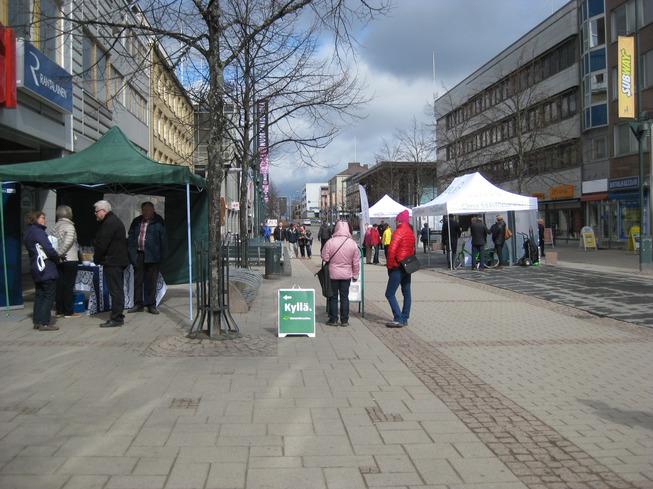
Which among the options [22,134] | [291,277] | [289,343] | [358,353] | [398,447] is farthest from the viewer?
[291,277]

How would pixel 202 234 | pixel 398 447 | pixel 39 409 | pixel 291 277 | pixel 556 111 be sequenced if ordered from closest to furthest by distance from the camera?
1. pixel 398 447
2. pixel 39 409
3. pixel 202 234
4. pixel 291 277
5. pixel 556 111

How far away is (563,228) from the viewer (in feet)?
147

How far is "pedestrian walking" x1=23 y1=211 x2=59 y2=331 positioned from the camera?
28.6 feet

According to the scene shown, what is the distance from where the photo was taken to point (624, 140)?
35688 mm

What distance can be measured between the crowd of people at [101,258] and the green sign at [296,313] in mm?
2440

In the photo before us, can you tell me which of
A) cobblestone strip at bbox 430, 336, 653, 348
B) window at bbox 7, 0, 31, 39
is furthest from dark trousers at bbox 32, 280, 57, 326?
window at bbox 7, 0, 31, 39

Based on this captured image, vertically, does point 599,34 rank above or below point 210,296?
above

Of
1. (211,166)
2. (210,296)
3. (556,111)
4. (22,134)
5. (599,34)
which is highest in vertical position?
(599,34)

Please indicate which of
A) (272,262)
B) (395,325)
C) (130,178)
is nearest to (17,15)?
(130,178)

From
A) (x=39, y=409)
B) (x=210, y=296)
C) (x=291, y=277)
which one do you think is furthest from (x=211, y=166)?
(x=291, y=277)

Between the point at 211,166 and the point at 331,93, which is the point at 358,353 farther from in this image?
the point at 331,93

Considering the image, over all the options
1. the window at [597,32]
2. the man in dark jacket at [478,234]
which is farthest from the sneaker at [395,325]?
the window at [597,32]

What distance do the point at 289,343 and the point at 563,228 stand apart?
40693mm

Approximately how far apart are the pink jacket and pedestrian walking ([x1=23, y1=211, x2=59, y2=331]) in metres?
3.93
